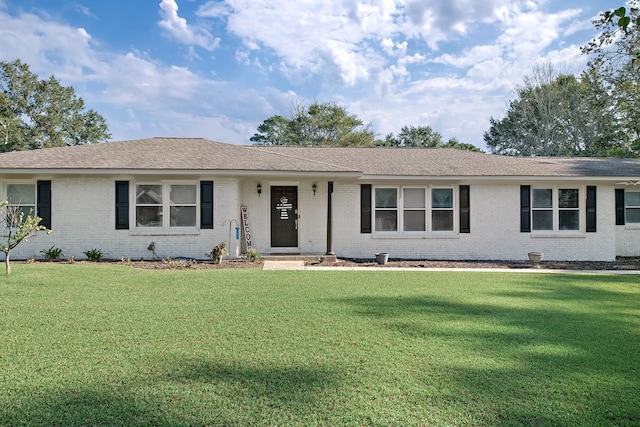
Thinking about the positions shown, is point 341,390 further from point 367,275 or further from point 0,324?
point 367,275

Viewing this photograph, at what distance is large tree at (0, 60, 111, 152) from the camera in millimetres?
33500

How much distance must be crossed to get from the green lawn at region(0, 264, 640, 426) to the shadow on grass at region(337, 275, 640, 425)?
0.07 feet

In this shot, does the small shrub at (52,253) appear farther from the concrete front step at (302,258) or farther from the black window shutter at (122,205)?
the concrete front step at (302,258)

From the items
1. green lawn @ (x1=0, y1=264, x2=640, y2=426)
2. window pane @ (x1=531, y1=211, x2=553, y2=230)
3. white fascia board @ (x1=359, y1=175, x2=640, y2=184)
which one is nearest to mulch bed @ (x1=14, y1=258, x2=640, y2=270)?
window pane @ (x1=531, y1=211, x2=553, y2=230)

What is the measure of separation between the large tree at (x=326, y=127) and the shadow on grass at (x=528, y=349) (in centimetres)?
3256

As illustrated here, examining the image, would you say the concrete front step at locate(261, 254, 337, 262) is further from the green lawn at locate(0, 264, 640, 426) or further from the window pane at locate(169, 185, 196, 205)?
the green lawn at locate(0, 264, 640, 426)

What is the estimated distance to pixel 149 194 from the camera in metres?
12.8

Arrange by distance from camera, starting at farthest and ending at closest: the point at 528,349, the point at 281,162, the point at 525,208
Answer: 1. the point at 525,208
2. the point at 281,162
3. the point at 528,349

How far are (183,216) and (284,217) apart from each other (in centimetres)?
326

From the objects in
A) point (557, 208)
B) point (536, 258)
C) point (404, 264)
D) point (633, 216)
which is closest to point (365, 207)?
point (404, 264)

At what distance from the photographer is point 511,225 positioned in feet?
45.5

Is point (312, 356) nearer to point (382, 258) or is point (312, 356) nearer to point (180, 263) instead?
point (180, 263)

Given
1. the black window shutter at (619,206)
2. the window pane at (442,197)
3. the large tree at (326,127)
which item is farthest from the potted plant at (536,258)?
the large tree at (326,127)

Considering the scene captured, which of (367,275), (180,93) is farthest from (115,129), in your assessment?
(367,275)
